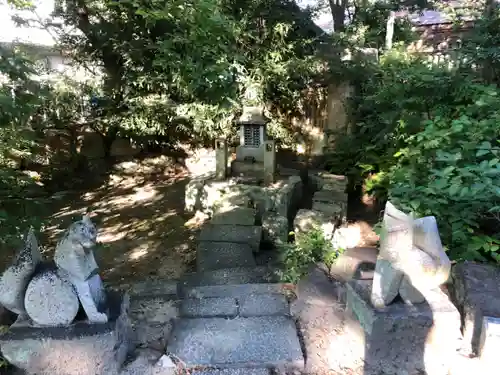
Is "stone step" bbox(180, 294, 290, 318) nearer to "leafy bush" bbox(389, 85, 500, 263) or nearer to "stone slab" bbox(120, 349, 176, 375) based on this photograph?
"stone slab" bbox(120, 349, 176, 375)

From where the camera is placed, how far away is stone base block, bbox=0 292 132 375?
192 centimetres

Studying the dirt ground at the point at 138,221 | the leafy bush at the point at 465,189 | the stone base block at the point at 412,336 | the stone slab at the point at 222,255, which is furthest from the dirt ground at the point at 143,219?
the stone base block at the point at 412,336

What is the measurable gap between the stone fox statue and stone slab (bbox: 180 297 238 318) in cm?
85

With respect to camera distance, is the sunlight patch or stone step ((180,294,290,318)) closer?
stone step ((180,294,290,318))

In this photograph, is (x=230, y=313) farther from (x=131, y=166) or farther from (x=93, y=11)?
(x=131, y=166)

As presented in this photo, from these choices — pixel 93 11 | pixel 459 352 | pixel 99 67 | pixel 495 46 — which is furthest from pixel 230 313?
pixel 99 67

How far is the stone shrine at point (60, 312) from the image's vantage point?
191cm

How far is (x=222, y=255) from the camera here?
5355 millimetres

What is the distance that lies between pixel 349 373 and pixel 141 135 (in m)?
8.34

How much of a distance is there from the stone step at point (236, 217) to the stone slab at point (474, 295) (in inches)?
158

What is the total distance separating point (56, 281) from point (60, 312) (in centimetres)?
18

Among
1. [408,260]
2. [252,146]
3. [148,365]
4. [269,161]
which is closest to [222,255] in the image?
[269,161]

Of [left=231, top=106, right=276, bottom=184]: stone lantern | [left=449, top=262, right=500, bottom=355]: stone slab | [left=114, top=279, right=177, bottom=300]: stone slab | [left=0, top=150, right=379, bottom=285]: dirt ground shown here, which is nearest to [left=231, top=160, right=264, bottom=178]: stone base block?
[left=231, top=106, right=276, bottom=184]: stone lantern

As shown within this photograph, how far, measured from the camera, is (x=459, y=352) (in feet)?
6.54
